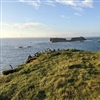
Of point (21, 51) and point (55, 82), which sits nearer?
point (55, 82)

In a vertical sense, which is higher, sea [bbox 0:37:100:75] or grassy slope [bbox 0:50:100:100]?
grassy slope [bbox 0:50:100:100]

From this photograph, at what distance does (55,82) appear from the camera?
15516 mm

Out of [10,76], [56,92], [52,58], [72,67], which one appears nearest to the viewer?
[56,92]

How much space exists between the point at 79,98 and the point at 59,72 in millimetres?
4459

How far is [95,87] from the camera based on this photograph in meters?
13.7

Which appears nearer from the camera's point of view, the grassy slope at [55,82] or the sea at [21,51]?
the grassy slope at [55,82]

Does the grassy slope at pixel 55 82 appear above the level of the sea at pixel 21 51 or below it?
above

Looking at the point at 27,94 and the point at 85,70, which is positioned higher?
the point at 85,70

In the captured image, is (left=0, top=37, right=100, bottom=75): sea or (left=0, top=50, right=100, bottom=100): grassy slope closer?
(left=0, top=50, right=100, bottom=100): grassy slope

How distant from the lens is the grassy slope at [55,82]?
1384cm

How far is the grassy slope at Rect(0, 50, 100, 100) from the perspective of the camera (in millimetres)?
13844

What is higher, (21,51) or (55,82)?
(55,82)

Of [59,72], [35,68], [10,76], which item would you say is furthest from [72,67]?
[10,76]

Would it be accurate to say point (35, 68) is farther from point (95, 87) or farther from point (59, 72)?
point (95, 87)
